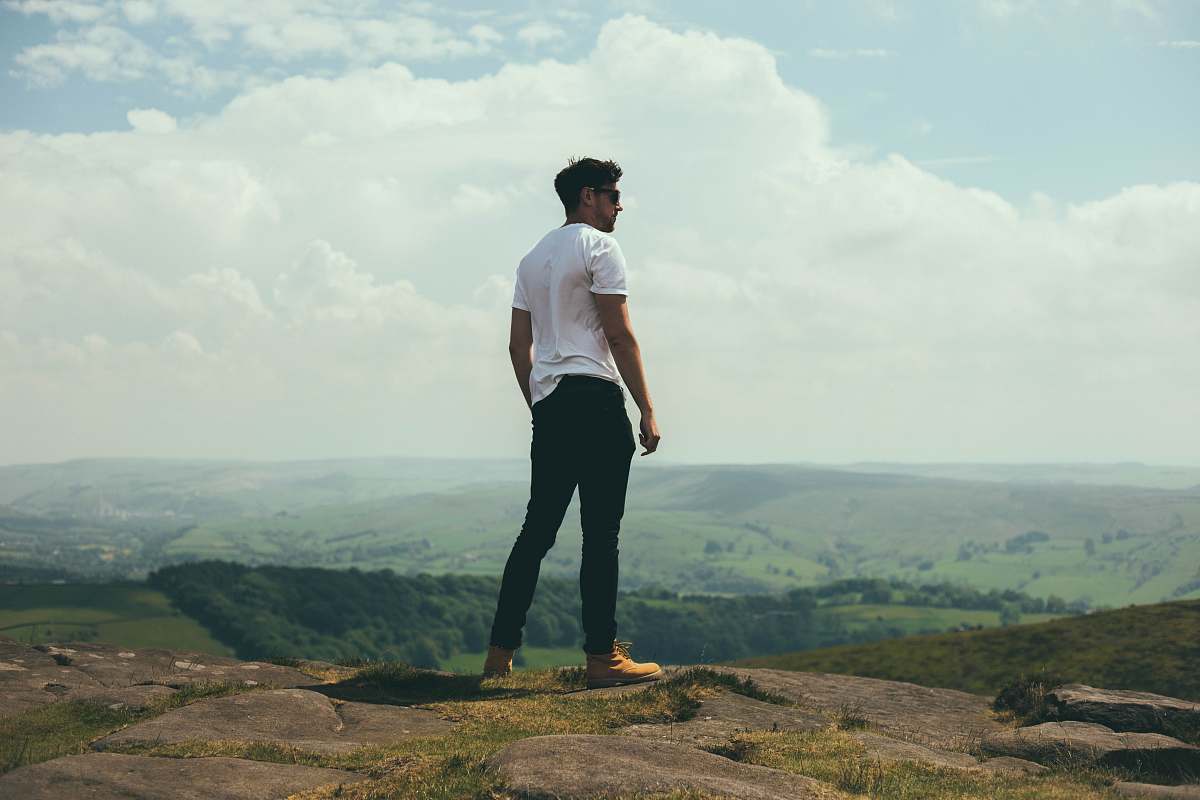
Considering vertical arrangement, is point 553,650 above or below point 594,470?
below

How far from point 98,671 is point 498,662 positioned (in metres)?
4.16

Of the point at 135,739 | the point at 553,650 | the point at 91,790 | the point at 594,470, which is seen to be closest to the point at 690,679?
the point at 594,470

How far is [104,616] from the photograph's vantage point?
401ft

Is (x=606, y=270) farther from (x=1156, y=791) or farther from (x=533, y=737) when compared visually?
(x=1156, y=791)

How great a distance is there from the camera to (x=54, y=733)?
23.2 feet

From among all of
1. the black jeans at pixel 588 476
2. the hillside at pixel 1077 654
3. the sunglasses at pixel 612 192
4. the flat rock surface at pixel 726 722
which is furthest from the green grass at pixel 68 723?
the hillside at pixel 1077 654

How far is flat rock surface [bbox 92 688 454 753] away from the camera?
6.62 m

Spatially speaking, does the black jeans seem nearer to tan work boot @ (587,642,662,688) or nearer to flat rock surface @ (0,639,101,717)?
tan work boot @ (587,642,662,688)

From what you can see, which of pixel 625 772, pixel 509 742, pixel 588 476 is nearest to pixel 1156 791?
pixel 625 772

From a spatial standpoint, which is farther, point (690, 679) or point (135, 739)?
point (690, 679)

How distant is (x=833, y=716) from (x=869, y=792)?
3.01 metres

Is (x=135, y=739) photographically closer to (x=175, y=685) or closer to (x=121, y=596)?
(x=175, y=685)

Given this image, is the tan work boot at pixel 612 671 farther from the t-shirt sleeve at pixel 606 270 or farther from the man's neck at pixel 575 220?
the man's neck at pixel 575 220

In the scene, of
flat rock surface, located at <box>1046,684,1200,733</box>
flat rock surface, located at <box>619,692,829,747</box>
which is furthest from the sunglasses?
flat rock surface, located at <box>1046,684,1200,733</box>
